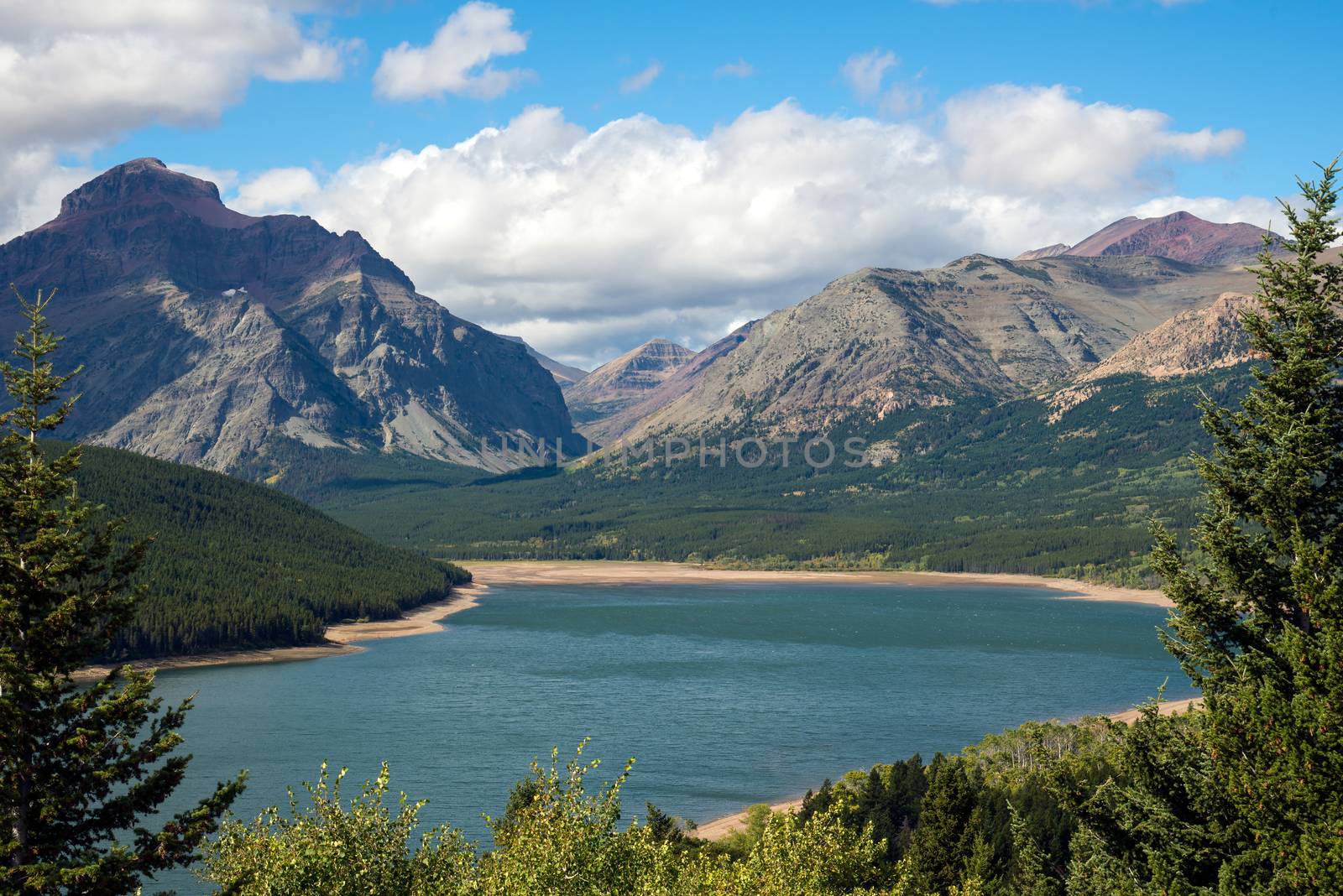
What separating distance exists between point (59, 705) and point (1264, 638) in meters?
33.8

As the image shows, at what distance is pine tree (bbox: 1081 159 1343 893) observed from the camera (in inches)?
1008

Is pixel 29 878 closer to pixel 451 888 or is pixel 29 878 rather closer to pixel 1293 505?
pixel 451 888

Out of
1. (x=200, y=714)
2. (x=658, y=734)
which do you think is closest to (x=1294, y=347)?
(x=658, y=734)

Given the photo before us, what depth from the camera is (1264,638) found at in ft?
94.6

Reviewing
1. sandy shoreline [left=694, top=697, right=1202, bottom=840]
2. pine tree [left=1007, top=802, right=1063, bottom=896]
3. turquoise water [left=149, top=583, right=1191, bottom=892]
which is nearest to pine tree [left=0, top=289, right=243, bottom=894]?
pine tree [left=1007, top=802, right=1063, bottom=896]

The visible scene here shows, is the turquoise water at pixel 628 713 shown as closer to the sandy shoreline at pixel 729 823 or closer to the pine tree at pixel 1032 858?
the sandy shoreline at pixel 729 823

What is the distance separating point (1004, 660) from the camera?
645 feet

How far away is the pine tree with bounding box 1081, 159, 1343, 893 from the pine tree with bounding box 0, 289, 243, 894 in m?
27.0

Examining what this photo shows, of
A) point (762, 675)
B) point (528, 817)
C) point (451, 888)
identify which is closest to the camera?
point (451, 888)

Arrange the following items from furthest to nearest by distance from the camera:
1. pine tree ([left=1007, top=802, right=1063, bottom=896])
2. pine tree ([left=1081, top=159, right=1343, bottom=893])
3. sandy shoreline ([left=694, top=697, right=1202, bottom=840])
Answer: sandy shoreline ([left=694, top=697, right=1202, bottom=840]) → pine tree ([left=1007, top=802, right=1063, bottom=896]) → pine tree ([left=1081, top=159, right=1343, bottom=893])

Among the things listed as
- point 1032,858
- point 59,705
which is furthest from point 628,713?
point 1032,858

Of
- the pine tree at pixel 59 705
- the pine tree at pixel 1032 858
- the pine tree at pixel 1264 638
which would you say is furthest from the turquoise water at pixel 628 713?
the pine tree at pixel 1264 638

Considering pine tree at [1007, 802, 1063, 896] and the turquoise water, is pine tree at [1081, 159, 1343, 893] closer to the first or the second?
pine tree at [1007, 802, 1063, 896]

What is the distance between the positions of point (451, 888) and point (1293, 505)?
26.4 metres
